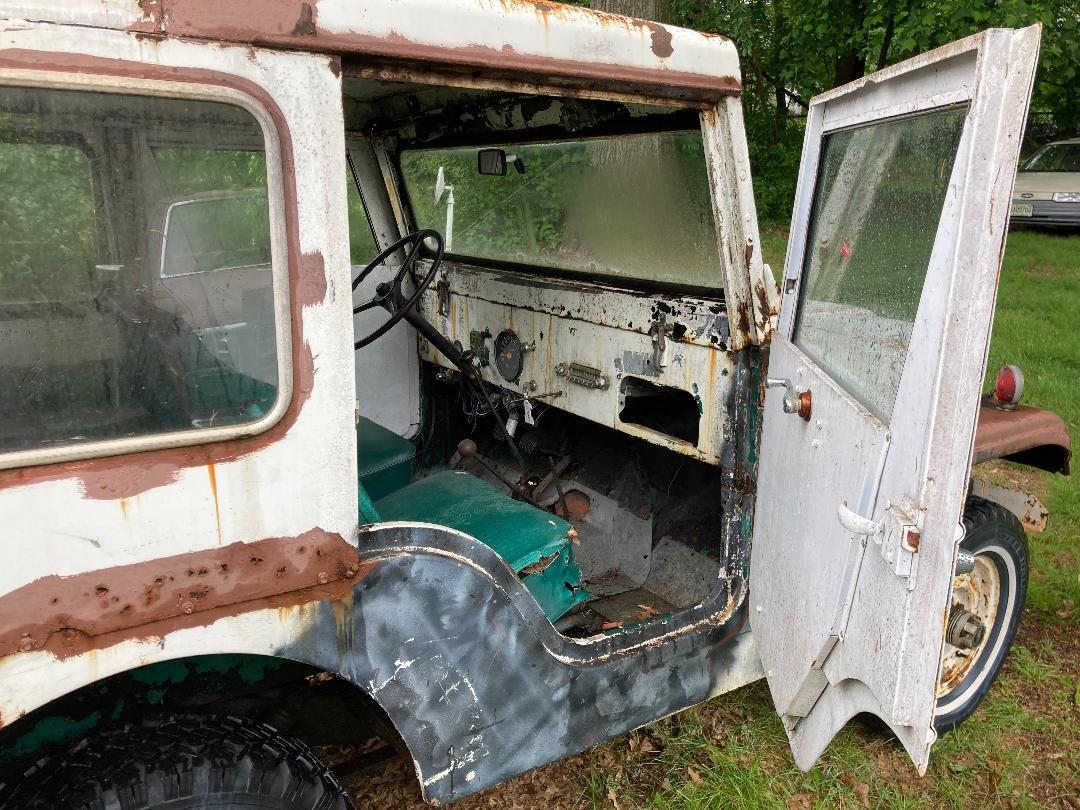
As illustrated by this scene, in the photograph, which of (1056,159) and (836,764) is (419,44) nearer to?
(836,764)

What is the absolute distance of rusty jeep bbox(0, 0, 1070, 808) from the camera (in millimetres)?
1349

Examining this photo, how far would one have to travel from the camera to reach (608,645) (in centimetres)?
211

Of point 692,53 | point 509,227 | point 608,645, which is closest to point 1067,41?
point 509,227

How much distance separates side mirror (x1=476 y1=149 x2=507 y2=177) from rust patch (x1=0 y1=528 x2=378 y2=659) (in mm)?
1725

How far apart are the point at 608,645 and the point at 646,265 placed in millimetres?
1149

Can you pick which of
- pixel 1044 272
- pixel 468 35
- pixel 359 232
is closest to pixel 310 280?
pixel 468 35

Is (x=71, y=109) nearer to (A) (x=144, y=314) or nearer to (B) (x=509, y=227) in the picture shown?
(A) (x=144, y=314)

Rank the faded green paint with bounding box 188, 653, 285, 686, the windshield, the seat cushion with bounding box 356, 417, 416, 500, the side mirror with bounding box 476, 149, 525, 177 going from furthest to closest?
the windshield, the seat cushion with bounding box 356, 417, 416, 500, the side mirror with bounding box 476, 149, 525, 177, the faded green paint with bounding box 188, 653, 285, 686

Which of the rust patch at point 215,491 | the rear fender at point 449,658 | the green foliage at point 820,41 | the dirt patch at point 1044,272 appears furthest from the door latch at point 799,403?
the dirt patch at point 1044,272

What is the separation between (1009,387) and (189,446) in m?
2.39

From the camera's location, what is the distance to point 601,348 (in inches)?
105

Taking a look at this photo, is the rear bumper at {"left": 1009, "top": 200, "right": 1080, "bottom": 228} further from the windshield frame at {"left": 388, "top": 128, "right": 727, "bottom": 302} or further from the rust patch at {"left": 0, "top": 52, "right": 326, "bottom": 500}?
the rust patch at {"left": 0, "top": 52, "right": 326, "bottom": 500}

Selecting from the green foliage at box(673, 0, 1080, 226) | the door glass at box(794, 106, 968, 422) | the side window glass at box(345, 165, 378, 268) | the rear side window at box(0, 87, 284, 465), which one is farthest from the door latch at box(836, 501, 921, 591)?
the green foliage at box(673, 0, 1080, 226)

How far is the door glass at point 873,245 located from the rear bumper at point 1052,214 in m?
10.4
